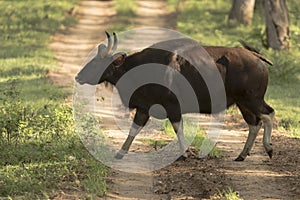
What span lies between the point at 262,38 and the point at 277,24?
0.89m

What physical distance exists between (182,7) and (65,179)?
63.7 feet

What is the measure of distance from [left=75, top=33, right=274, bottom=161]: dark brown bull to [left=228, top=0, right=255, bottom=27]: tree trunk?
13471mm

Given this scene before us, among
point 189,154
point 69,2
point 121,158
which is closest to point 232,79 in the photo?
point 189,154

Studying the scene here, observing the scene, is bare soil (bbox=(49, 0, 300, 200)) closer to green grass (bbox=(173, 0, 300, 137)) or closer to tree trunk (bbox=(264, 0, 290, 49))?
green grass (bbox=(173, 0, 300, 137))

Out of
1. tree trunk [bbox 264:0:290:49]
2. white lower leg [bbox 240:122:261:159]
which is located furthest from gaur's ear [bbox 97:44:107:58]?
tree trunk [bbox 264:0:290:49]

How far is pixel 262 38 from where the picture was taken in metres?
18.5

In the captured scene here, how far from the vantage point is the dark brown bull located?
30.5 ft

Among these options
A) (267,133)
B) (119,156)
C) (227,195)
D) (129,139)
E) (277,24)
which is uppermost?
(227,195)

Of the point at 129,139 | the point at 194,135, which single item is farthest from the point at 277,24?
the point at 129,139


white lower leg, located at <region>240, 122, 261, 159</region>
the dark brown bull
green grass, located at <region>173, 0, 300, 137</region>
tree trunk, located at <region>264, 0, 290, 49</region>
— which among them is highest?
the dark brown bull

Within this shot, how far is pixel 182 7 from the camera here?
26.8m

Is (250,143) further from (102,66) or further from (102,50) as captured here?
(102,50)

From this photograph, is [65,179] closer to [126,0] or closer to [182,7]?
[182,7]

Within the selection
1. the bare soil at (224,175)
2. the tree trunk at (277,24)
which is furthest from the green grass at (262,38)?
the bare soil at (224,175)
